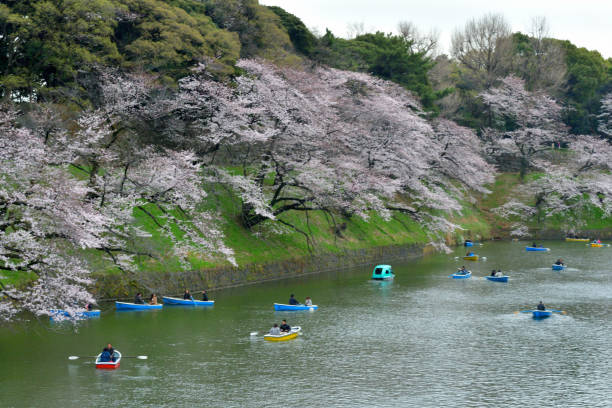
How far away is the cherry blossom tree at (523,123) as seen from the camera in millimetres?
93938

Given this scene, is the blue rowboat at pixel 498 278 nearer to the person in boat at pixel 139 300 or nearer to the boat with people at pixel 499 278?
the boat with people at pixel 499 278

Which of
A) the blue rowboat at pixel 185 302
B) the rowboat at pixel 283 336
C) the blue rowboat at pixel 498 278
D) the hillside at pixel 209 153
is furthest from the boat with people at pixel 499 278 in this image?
the blue rowboat at pixel 185 302

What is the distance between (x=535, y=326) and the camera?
36500 mm

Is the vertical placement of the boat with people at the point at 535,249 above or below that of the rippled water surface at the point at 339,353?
above

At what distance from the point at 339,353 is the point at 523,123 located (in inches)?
2941

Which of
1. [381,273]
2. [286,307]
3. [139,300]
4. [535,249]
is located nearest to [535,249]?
[535,249]

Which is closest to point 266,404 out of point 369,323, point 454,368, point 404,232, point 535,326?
point 454,368

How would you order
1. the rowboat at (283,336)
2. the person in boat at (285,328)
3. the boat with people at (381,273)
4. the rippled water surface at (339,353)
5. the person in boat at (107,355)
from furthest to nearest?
the boat with people at (381,273) < the person in boat at (285,328) < the rowboat at (283,336) < the person in boat at (107,355) < the rippled water surface at (339,353)

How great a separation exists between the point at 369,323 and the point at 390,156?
31056 millimetres

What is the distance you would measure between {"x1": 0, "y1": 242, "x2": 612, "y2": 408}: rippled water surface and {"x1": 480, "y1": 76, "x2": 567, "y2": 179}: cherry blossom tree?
4983cm

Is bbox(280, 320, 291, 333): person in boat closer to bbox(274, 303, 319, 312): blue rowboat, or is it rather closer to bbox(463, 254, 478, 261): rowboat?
bbox(274, 303, 319, 312): blue rowboat

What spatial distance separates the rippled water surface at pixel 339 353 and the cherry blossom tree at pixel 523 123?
49.8 m

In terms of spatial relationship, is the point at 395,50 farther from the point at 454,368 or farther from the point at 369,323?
the point at 454,368

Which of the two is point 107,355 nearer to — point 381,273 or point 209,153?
point 381,273
